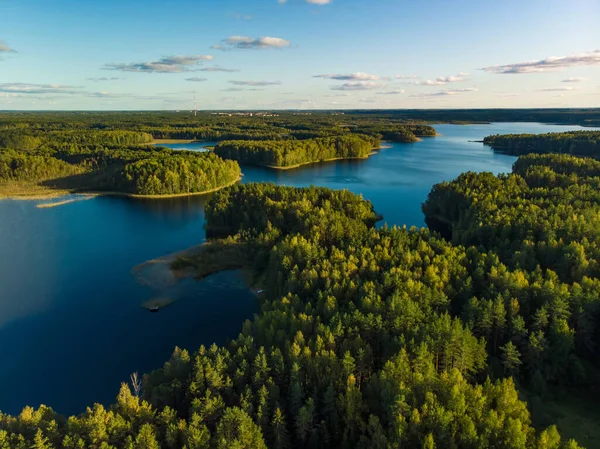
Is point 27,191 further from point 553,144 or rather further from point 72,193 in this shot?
point 553,144

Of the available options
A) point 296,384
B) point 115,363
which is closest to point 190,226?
point 115,363

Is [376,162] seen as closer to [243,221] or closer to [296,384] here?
[243,221]

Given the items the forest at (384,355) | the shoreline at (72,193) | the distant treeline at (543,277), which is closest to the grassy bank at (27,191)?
the shoreline at (72,193)

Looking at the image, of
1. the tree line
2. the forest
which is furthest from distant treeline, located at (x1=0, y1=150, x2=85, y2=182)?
the tree line

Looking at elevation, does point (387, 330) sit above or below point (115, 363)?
above

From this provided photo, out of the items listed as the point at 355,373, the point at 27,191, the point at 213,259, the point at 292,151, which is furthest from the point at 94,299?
the point at 292,151

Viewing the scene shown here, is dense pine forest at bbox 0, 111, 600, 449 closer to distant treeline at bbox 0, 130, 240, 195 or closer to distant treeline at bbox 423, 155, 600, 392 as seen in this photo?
distant treeline at bbox 423, 155, 600, 392

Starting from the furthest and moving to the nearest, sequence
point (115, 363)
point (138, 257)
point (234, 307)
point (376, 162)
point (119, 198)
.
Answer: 1. point (376, 162)
2. point (119, 198)
3. point (138, 257)
4. point (234, 307)
5. point (115, 363)
